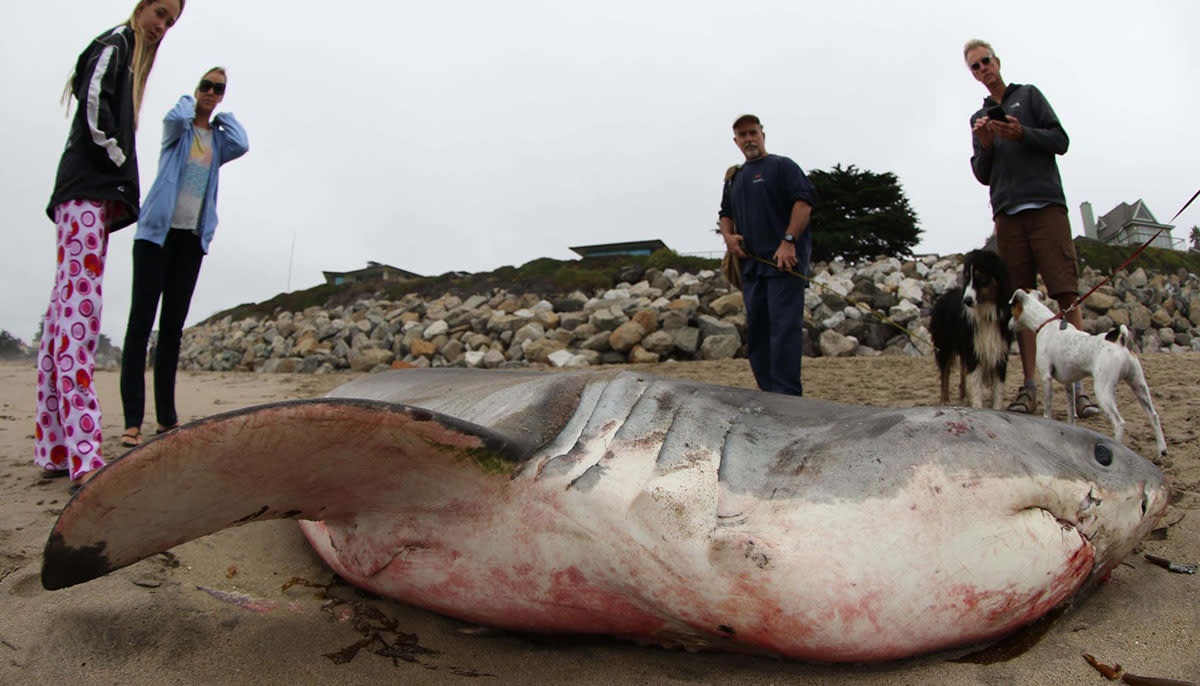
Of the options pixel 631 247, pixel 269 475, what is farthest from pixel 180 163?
pixel 631 247

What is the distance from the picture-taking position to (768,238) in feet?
13.7

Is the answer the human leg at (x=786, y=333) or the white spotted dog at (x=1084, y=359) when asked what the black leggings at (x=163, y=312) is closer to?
the human leg at (x=786, y=333)

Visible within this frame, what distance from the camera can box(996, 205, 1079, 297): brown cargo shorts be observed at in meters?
3.77

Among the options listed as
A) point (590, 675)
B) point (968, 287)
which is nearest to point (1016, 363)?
point (968, 287)

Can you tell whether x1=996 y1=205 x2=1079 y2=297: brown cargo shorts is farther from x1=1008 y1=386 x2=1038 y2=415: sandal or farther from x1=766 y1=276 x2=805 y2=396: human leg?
x1=766 y1=276 x2=805 y2=396: human leg

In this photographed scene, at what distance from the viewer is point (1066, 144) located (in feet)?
12.1

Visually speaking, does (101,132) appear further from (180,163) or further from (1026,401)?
(1026,401)

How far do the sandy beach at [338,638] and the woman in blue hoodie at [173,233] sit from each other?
1.09m

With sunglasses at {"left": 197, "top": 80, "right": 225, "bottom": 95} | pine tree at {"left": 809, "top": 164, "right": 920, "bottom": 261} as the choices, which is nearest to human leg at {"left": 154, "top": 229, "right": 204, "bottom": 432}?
sunglasses at {"left": 197, "top": 80, "right": 225, "bottom": 95}

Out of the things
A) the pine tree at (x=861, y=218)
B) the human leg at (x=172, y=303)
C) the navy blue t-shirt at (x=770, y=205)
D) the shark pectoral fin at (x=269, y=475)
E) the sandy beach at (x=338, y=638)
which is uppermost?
the pine tree at (x=861, y=218)

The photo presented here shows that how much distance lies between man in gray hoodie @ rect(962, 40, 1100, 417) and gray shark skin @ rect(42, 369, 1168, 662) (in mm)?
2645

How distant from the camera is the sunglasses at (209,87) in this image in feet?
A: 11.1

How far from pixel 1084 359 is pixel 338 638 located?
3461 mm

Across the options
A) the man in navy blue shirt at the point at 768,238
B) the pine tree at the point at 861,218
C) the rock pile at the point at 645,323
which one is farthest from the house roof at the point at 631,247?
the man in navy blue shirt at the point at 768,238
